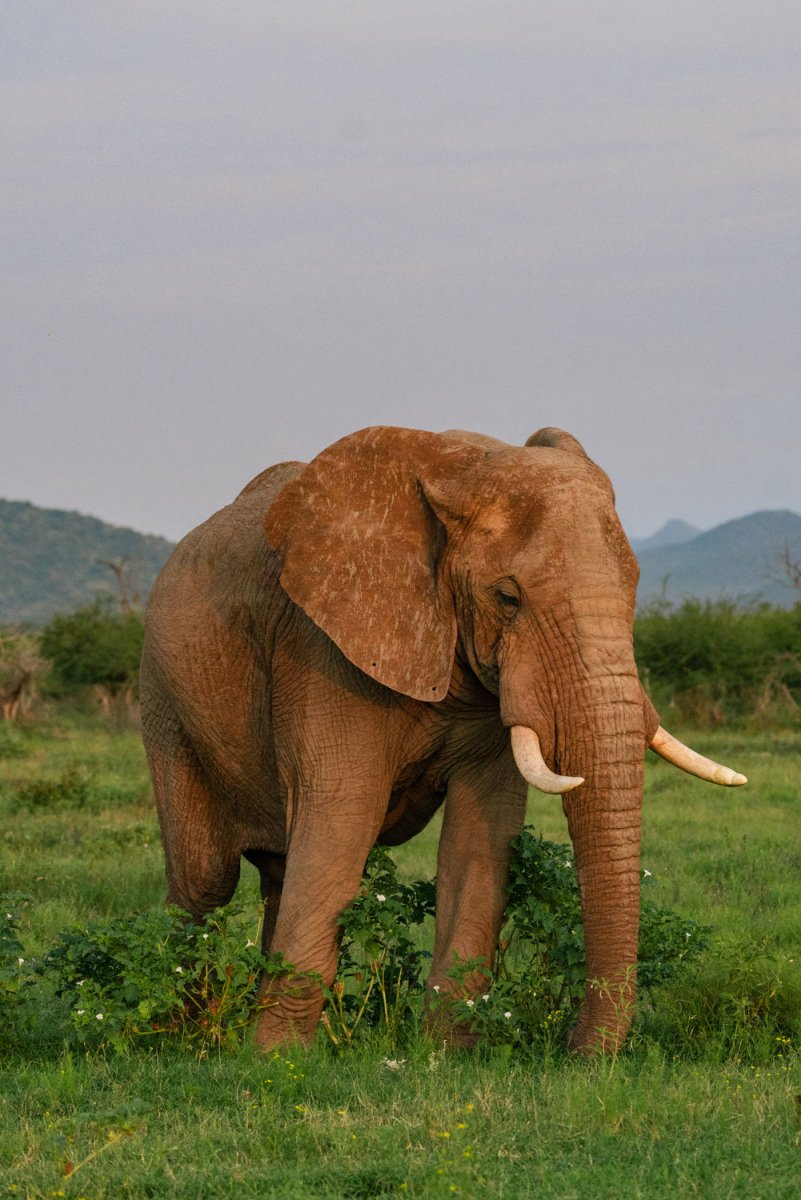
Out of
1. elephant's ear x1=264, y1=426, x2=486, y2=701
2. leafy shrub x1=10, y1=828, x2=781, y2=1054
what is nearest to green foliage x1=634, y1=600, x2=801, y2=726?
leafy shrub x1=10, y1=828, x2=781, y2=1054

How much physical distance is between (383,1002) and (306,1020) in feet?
1.66

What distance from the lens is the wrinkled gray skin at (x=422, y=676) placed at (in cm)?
597

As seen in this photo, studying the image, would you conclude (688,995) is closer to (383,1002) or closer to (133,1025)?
(383,1002)

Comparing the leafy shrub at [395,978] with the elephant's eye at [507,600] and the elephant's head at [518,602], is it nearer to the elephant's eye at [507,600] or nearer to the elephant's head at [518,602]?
the elephant's head at [518,602]

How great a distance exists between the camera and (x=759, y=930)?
941 centimetres

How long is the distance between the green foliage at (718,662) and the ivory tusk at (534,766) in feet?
72.6

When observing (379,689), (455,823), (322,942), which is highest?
(379,689)

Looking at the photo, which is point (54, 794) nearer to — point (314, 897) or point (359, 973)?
point (359, 973)

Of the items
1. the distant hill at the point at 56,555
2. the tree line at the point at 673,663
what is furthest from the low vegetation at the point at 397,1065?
the distant hill at the point at 56,555

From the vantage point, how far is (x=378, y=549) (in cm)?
644

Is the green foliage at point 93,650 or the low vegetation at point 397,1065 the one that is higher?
the green foliage at point 93,650

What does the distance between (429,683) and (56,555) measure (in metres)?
120


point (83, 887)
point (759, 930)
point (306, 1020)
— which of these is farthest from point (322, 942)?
point (83, 887)

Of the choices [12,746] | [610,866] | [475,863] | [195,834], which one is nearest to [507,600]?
[610,866]
